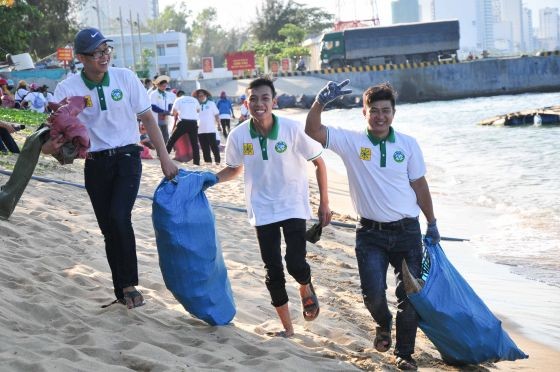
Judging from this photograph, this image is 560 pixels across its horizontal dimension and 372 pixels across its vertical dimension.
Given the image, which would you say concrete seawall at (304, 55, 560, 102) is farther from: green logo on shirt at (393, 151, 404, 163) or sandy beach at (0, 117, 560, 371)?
green logo on shirt at (393, 151, 404, 163)

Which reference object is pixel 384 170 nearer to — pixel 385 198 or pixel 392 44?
pixel 385 198

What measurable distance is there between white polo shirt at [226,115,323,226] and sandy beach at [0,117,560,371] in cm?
72

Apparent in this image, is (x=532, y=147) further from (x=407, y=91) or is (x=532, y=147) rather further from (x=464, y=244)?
(x=407, y=91)

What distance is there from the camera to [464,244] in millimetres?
9570

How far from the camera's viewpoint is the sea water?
7.10 meters

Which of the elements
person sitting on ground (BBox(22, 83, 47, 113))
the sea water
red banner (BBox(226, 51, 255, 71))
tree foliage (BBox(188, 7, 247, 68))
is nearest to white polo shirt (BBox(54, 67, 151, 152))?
the sea water

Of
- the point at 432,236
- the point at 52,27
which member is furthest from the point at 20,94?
the point at 52,27

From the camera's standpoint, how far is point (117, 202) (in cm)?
511

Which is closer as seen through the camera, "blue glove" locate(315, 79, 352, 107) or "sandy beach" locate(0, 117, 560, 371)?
"sandy beach" locate(0, 117, 560, 371)

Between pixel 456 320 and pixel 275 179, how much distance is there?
Result: 1.25m

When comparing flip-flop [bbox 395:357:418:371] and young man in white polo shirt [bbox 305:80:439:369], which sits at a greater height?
young man in white polo shirt [bbox 305:80:439:369]

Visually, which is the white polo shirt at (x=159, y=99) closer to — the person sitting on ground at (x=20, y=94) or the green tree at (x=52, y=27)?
the person sitting on ground at (x=20, y=94)

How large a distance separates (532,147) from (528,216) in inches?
471

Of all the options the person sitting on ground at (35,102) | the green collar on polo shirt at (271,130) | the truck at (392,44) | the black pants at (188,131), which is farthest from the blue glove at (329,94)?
the truck at (392,44)
